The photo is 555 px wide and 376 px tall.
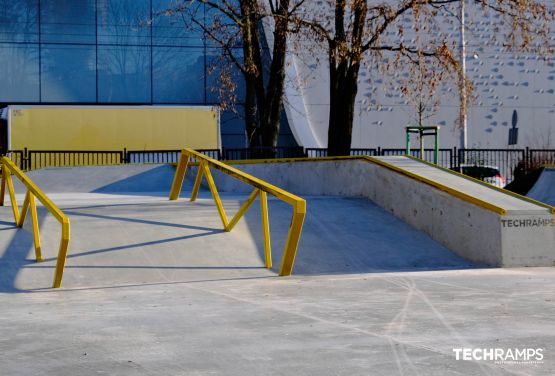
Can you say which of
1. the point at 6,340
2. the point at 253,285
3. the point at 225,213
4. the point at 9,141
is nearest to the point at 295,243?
the point at 253,285

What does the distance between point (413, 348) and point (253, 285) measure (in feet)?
14.2

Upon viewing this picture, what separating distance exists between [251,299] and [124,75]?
33.0 metres

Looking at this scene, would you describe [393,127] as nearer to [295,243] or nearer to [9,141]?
[9,141]

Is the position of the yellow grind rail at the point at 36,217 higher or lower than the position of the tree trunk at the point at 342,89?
lower

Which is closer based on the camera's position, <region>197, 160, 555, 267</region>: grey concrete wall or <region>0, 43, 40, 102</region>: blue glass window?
<region>197, 160, 555, 267</region>: grey concrete wall

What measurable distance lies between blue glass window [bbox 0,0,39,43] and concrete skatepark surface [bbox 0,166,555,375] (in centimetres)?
2569

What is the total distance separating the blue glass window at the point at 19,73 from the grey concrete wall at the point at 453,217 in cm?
2486

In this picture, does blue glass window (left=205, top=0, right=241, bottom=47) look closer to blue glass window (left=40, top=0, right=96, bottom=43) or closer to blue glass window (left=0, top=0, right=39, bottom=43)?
blue glass window (left=40, top=0, right=96, bottom=43)

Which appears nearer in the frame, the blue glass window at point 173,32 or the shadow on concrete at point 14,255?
the shadow on concrete at point 14,255

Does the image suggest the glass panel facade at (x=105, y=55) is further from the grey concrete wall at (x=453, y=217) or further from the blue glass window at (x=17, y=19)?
the grey concrete wall at (x=453, y=217)

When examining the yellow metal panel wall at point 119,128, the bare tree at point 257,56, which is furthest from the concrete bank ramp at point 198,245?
the yellow metal panel wall at point 119,128

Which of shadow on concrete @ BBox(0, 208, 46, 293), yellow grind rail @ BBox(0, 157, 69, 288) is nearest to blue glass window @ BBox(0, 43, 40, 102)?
yellow grind rail @ BBox(0, 157, 69, 288)

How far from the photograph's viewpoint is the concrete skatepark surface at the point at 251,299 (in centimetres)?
641

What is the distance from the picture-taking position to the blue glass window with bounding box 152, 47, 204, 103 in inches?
1633
